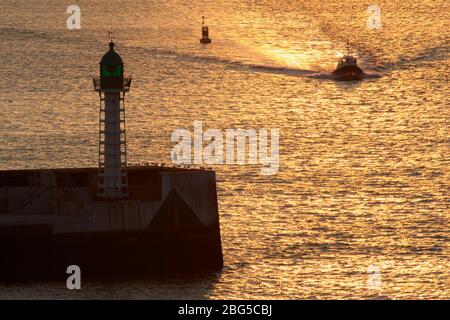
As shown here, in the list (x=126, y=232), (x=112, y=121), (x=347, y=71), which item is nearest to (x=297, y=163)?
(x=112, y=121)

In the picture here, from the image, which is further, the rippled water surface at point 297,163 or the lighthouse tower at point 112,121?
the rippled water surface at point 297,163

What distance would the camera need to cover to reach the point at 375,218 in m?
112

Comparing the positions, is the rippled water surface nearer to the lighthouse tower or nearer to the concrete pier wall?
the concrete pier wall

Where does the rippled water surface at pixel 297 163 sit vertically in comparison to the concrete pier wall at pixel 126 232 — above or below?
above

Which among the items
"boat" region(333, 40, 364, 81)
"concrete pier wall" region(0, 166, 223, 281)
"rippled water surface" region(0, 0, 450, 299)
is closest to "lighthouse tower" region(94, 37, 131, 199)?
"concrete pier wall" region(0, 166, 223, 281)

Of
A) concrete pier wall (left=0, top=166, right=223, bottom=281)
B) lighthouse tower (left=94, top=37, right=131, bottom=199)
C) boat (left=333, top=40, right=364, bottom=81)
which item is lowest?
concrete pier wall (left=0, top=166, right=223, bottom=281)

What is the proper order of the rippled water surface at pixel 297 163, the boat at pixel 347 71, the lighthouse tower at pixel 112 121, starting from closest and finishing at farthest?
1. the lighthouse tower at pixel 112 121
2. the rippled water surface at pixel 297 163
3. the boat at pixel 347 71

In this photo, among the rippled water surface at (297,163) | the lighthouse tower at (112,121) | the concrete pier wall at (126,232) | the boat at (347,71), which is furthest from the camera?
the boat at (347,71)

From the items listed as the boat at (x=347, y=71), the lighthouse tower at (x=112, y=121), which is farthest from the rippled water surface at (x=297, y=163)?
the lighthouse tower at (x=112, y=121)

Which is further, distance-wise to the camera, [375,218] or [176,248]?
[375,218]

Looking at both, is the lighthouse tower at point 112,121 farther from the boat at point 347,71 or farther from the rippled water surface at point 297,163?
the boat at point 347,71
